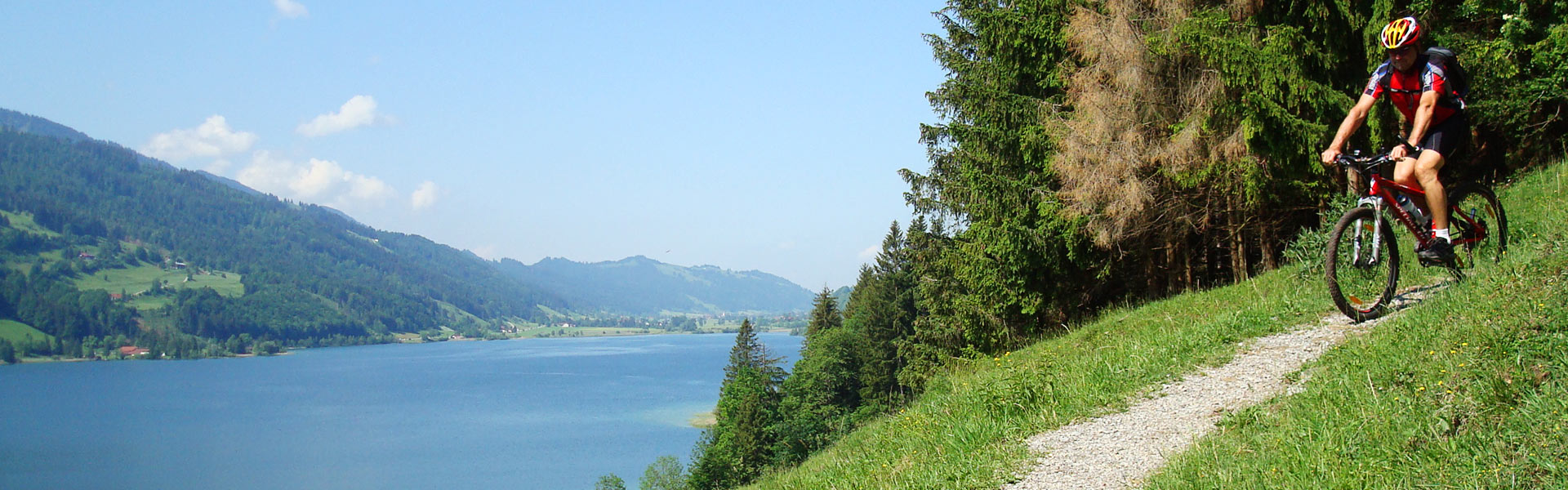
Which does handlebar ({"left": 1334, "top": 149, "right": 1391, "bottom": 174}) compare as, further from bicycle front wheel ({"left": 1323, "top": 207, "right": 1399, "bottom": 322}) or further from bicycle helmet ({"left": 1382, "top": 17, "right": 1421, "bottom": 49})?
bicycle helmet ({"left": 1382, "top": 17, "right": 1421, "bottom": 49})

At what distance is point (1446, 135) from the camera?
605 cm

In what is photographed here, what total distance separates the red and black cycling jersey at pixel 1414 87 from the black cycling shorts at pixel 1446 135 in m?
0.04

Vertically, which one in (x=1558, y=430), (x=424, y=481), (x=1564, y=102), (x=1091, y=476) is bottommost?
(x=424, y=481)

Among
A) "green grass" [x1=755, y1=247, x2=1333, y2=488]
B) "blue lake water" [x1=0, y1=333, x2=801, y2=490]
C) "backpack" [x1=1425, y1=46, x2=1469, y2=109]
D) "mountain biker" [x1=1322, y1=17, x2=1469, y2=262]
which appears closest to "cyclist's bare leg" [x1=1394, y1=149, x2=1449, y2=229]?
"mountain biker" [x1=1322, y1=17, x2=1469, y2=262]

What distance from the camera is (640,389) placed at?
122938mm

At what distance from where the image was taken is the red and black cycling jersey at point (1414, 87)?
19.5 ft

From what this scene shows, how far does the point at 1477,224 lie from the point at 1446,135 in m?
1.14

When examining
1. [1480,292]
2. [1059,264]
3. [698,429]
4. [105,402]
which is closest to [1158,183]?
[1059,264]

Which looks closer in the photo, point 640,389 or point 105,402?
point 105,402

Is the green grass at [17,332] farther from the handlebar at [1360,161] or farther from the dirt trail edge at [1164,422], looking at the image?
the handlebar at [1360,161]

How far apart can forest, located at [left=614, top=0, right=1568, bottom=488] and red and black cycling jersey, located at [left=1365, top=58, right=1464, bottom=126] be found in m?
3.48

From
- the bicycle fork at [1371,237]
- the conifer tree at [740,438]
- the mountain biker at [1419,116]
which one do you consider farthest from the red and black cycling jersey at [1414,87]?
the conifer tree at [740,438]

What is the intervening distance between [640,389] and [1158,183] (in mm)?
114188

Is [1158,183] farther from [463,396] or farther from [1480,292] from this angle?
[463,396]
